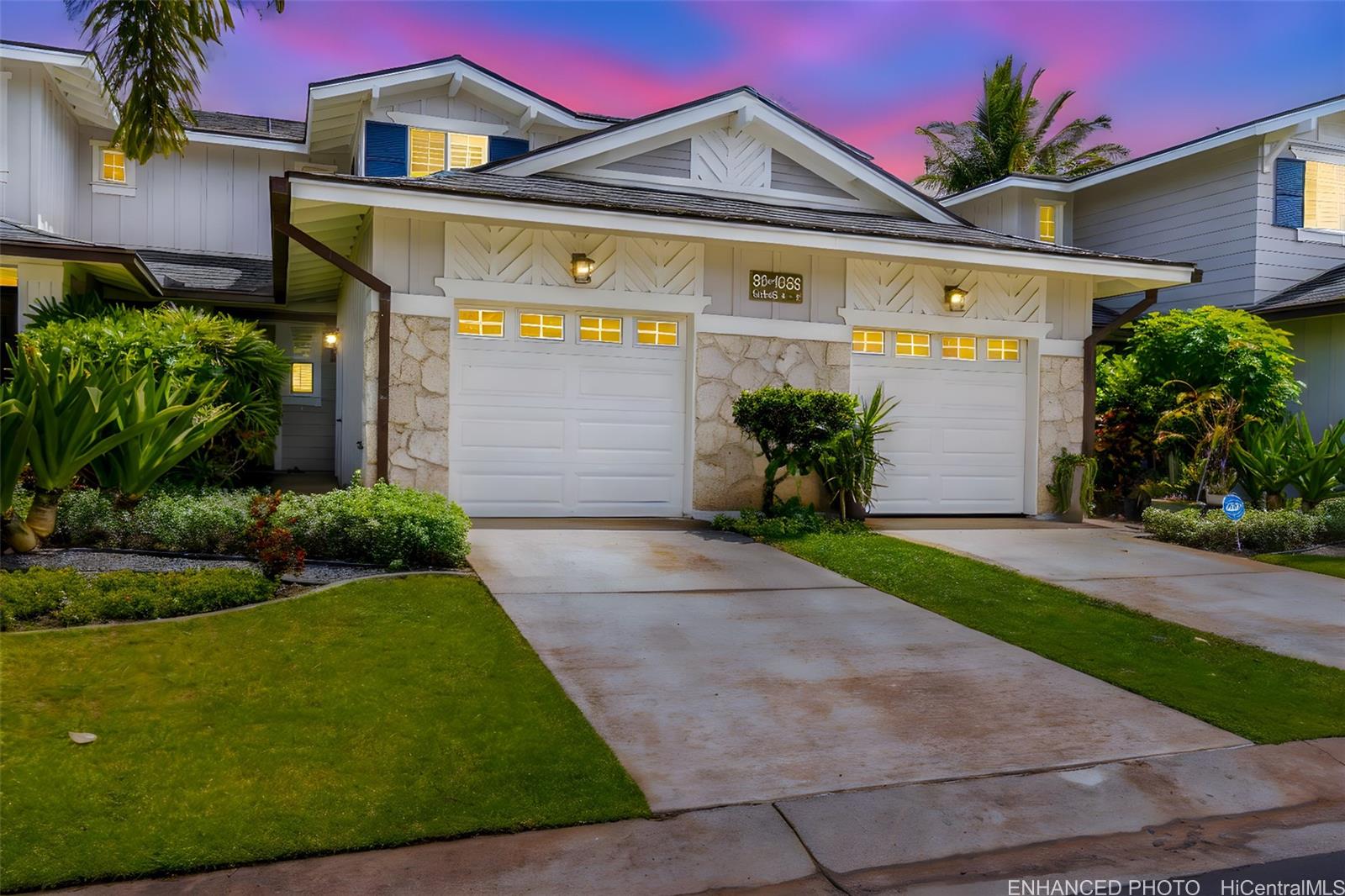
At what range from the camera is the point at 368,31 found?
1421 cm

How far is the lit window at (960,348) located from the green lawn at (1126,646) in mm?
3913

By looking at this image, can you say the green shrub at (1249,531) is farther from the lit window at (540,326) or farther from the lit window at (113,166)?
the lit window at (113,166)

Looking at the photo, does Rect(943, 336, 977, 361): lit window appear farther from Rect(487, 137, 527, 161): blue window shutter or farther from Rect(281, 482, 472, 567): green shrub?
Rect(487, 137, 527, 161): blue window shutter

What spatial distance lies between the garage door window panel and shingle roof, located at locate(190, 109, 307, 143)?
31.0 ft

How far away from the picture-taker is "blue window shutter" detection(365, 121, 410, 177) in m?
15.0

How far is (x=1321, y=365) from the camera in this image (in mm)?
14891

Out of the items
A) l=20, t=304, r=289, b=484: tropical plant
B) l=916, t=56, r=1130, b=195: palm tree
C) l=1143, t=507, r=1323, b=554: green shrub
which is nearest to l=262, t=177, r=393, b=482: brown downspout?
l=20, t=304, r=289, b=484: tropical plant

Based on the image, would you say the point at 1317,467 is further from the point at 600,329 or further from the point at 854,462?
the point at 600,329

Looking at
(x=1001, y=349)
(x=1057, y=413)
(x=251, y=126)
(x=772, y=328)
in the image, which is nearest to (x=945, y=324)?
(x=1001, y=349)

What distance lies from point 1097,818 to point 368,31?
1430 cm

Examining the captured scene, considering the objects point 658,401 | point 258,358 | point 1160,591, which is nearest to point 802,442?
point 658,401

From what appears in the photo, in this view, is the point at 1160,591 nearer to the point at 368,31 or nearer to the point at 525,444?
the point at 525,444

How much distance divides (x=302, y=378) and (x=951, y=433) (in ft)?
35.7

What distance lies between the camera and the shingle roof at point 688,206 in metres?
9.47
